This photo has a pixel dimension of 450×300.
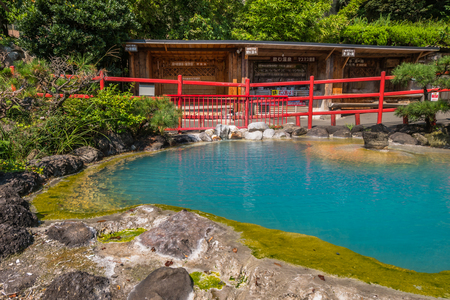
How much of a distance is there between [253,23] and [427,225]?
17.8m

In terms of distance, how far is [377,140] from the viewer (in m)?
7.05

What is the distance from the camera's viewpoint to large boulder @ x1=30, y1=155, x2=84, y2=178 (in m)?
4.40

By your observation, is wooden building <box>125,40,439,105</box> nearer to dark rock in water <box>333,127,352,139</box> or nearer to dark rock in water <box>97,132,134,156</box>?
dark rock in water <box>333,127,352,139</box>

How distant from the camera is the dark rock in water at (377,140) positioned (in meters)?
7.01

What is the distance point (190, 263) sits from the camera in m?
2.26

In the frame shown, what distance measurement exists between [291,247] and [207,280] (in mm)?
717

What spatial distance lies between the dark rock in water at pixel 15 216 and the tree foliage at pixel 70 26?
9.03m

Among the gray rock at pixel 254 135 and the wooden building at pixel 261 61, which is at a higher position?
the wooden building at pixel 261 61

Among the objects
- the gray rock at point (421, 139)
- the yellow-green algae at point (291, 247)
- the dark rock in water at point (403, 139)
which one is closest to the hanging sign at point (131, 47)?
the yellow-green algae at point (291, 247)

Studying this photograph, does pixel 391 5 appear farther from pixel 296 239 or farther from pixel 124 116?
pixel 296 239

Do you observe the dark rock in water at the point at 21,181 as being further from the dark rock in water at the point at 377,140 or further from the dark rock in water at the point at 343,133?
the dark rock in water at the point at 343,133

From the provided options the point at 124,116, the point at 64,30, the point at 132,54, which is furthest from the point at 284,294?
the point at 132,54

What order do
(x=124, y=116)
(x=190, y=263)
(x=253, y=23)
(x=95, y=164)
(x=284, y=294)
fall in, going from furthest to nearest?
(x=253, y=23) → (x=124, y=116) → (x=95, y=164) → (x=190, y=263) → (x=284, y=294)

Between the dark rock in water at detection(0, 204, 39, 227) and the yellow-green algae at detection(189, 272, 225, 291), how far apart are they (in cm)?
166
